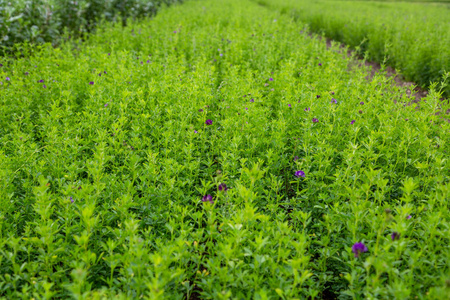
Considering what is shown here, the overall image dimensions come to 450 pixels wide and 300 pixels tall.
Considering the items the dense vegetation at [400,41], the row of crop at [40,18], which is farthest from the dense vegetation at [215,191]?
the row of crop at [40,18]

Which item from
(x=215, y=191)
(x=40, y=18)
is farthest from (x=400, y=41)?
(x=40, y=18)

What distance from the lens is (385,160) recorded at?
3166 mm

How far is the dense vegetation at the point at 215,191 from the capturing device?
1873mm

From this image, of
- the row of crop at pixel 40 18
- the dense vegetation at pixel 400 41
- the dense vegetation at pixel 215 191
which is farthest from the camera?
the dense vegetation at pixel 400 41

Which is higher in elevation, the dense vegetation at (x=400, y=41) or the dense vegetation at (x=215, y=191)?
the dense vegetation at (x=400, y=41)

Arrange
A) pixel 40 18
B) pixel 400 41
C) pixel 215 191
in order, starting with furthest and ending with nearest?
1. pixel 400 41
2. pixel 40 18
3. pixel 215 191

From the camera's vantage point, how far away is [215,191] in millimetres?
2961

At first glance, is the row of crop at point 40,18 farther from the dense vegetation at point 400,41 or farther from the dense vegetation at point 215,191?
the dense vegetation at point 400,41

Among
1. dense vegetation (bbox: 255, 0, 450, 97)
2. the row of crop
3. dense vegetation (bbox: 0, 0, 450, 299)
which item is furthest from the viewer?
dense vegetation (bbox: 255, 0, 450, 97)

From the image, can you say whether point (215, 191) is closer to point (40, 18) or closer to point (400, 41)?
point (40, 18)

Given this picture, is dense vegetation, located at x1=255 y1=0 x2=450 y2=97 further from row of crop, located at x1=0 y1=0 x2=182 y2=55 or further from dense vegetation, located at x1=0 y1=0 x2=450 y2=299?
row of crop, located at x1=0 y1=0 x2=182 y2=55

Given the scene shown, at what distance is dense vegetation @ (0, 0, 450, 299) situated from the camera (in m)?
1.87

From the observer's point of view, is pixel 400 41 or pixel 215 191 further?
pixel 400 41

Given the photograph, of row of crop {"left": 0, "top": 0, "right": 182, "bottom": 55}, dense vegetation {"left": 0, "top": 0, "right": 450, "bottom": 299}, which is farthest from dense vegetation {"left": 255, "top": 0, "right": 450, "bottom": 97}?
row of crop {"left": 0, "top": 0, "right": 182, "bottom": 55}
